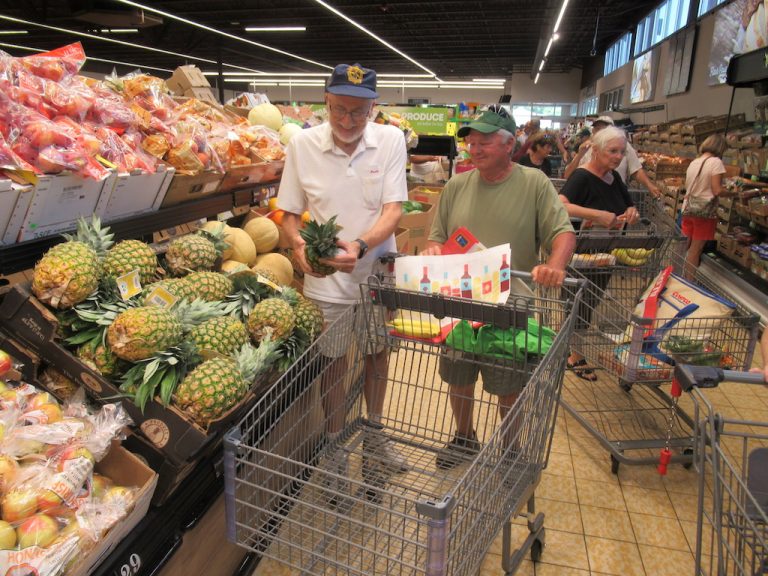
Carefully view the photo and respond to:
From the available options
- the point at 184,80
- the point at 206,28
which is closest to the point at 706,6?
the point at 184,80

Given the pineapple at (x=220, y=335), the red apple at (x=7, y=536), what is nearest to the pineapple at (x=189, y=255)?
the pineapple at (x=220, y=335)

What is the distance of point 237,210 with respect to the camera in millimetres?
3553

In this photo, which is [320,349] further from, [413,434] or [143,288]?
[143,288]

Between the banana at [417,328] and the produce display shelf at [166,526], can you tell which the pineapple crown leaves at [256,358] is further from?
the banana at [417,328]

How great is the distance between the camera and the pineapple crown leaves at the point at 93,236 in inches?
78.0

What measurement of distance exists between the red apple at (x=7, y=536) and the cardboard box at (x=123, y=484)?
0.17 metres

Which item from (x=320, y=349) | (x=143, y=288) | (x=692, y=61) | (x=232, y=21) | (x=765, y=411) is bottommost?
Result: (x=765, y=411)

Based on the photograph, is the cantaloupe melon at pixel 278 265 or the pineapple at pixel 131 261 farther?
the cantaloupe melon at pixel 278 265

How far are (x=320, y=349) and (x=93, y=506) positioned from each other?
2.50 ft

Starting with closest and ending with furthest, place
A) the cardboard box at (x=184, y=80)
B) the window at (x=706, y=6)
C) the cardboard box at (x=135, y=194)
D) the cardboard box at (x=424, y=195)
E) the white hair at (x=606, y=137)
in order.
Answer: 1. the cardboard box at (x=135, y=194)
2. the white hair at (x=606, y=137)
3. the cardboard box at (x=184, y=80)
4. the cardboard box at (x=424, y=195)
5. the window at (x=706, y=6)

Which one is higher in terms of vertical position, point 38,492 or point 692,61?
point 692,61

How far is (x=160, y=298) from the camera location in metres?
1.93

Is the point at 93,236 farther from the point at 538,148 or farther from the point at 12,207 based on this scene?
the point at 538,148

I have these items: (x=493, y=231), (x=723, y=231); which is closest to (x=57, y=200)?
(x=493, y=231)
